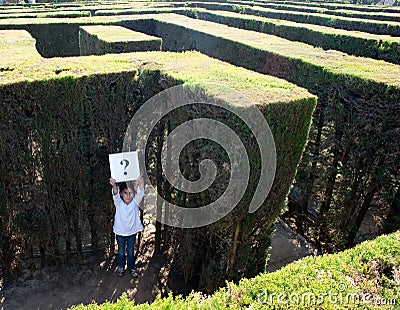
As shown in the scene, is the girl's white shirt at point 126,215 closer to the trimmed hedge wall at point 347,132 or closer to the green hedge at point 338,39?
the trimmed hedge wall at point 347,132

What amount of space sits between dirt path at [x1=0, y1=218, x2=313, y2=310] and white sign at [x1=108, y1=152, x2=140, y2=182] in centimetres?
186

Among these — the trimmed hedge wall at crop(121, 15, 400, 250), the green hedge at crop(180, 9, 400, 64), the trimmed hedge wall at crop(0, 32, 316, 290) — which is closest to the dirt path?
the trimmed hedge wall at crop(0, 32, 316, 290)

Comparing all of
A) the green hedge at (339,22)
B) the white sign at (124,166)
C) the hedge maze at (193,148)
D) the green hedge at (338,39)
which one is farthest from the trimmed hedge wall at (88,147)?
the green hedge at (339,22)

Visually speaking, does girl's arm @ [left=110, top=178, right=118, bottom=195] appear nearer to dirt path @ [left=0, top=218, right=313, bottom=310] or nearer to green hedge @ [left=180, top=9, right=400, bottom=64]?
dirt path @ [left=0, top=218, right=313, bottom=310]

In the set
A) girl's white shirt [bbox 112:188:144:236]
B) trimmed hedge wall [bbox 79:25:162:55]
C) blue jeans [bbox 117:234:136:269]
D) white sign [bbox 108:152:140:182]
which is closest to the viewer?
white sign [bbox 108:152:140:182]

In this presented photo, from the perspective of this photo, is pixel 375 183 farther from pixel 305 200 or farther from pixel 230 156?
pixel 230 156

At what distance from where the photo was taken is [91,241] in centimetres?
646

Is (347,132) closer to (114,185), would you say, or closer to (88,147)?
(114,185)

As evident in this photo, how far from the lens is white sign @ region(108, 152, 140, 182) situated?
514 centimetres

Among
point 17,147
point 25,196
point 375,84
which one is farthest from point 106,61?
point 375,84

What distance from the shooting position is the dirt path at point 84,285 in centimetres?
560

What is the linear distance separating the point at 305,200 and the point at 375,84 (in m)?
2.75

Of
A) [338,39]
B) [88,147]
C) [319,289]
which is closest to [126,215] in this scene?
[88,147]

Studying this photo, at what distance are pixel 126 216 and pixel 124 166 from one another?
916mm
